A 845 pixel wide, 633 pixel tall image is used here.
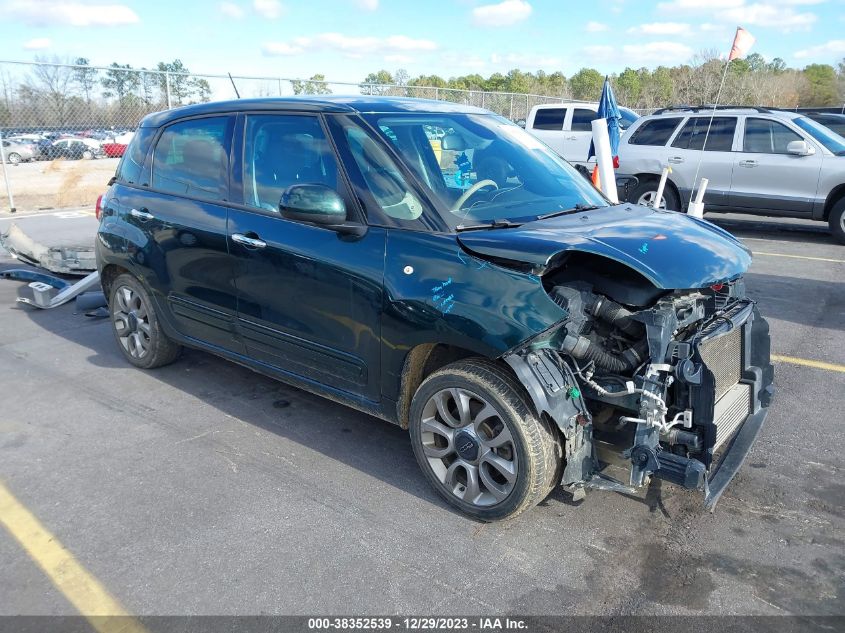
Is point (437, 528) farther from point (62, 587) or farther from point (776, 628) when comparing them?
point (62, 587)

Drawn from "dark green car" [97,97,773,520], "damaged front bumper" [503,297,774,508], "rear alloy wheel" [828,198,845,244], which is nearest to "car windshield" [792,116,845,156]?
"rear alloy wheel" [828,198,845,244]

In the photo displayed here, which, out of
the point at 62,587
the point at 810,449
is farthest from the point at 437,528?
the point at 810,449

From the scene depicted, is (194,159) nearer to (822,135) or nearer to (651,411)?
(651,411)

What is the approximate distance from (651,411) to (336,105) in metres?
2.33

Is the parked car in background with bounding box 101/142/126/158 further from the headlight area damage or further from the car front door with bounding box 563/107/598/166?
the headlight area damage

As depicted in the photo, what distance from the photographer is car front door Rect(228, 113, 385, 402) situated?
345 cm

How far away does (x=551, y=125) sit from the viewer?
16844 mm

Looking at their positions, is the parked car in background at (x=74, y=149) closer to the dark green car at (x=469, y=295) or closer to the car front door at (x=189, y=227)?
the car front door at (x=189, y=227)

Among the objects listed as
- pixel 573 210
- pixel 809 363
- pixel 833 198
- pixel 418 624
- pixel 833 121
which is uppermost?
pixel 833 121

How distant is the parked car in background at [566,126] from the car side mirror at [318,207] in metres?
13.8

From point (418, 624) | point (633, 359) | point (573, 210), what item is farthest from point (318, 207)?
point (418, 624)

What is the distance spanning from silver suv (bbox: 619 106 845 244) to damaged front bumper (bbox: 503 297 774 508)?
8.12 metres

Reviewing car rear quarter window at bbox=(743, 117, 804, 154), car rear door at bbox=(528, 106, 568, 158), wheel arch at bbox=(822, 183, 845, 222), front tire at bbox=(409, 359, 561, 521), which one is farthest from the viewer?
car rear door at bbox=(528, 106, 568, 158)

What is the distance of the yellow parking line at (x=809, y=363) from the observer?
5168 mm
